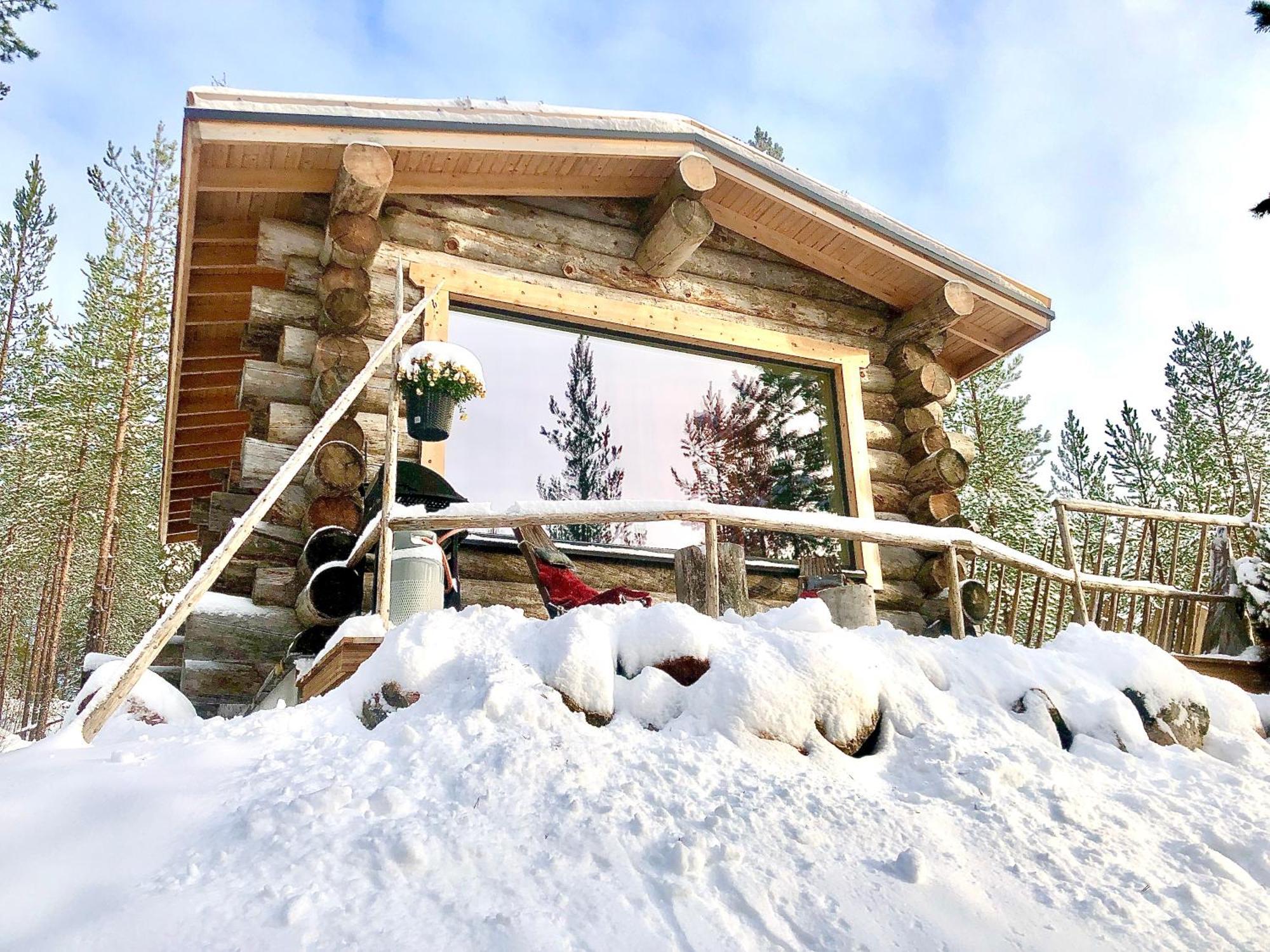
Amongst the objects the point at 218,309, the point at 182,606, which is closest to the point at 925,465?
the point at 182,606

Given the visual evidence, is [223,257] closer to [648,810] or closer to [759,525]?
[759,525]

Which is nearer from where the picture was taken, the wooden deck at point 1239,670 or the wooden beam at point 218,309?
the wooden deck at point 1239,670

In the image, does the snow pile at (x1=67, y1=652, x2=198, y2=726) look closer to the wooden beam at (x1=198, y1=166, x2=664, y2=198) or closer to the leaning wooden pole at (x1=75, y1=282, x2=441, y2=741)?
the leaning wooden pole at (x1=75, y1=282, x2=441, y2=741)

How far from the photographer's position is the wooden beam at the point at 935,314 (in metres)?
7.33

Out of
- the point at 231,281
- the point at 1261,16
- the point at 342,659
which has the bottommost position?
the point at 342,659

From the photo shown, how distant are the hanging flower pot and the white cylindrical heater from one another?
0.98 metres

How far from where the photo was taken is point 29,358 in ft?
66.1

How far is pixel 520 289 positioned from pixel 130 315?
17.7 metres

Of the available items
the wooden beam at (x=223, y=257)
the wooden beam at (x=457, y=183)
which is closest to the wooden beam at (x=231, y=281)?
the wooden beam at (x=223, y=257)

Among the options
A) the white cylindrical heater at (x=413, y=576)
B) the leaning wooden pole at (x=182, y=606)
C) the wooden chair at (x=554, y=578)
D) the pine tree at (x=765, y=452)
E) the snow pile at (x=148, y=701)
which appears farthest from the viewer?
the pine tree at (x=765, y=452)

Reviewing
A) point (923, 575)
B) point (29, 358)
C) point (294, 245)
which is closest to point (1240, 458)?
point (923, 575)

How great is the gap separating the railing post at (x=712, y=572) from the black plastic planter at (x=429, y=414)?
193cm

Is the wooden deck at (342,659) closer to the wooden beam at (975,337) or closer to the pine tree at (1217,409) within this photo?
the wooden beam at (975,337)

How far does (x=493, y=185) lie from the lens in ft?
21.3
